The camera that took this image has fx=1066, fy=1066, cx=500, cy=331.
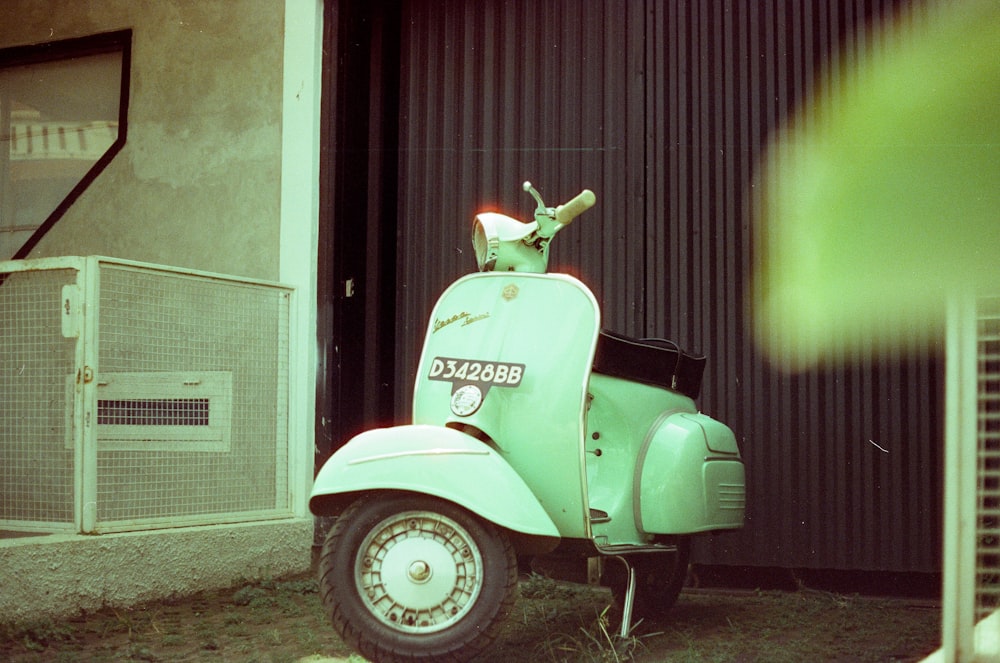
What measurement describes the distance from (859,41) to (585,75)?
4.21 ft

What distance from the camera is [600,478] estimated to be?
12.2 ft

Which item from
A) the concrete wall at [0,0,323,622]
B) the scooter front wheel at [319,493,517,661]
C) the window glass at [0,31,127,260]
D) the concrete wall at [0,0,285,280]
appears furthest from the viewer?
the window glass at [0,31,127,260]

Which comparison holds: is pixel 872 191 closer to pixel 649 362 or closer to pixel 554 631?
pixel 649 362

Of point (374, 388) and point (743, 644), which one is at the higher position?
point (374, 388)

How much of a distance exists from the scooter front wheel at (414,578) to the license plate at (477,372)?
465 mm

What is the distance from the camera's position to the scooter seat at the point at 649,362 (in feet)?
12.0

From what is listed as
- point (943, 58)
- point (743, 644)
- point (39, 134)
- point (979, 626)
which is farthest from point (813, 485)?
point (39, 134)

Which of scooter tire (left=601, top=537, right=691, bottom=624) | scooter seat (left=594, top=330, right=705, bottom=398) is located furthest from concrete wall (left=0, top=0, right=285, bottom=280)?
scooter tire (left=601, top=537, right=691, bottom=624)

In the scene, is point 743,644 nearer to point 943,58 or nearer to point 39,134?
point 943,58

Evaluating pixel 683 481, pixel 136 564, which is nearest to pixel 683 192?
pixel 683 481

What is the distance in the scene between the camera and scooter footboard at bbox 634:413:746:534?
3592 mm

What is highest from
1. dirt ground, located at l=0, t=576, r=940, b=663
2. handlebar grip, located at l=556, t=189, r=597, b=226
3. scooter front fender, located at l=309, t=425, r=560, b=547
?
handlebar grip, located at l=556, t=189, r=597, b=226

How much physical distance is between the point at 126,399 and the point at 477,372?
1809 mm

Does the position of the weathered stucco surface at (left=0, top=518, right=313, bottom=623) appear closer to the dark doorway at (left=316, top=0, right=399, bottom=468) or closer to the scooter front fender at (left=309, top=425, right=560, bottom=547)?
the dark doorway at (left=316, top=0, right=399, bottom=468)
